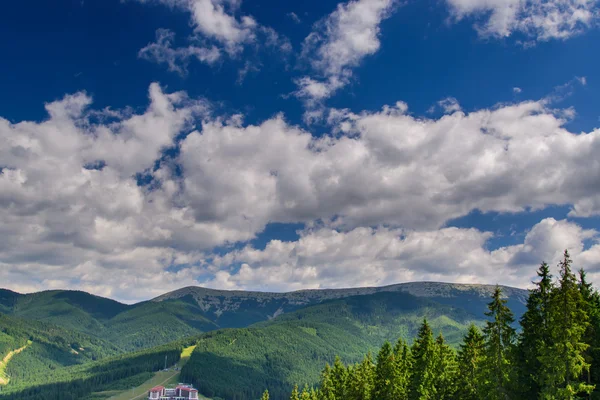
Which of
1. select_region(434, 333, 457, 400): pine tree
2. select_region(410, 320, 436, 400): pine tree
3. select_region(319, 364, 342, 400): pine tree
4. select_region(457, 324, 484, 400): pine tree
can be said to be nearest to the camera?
select_region(457, 324, 484, 400): pine tree

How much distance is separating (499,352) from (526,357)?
279cm

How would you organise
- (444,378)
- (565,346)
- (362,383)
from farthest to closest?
(362,383)
(444,378)
(565,346)

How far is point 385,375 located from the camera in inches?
2763

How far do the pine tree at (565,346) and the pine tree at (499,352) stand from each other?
5042mm

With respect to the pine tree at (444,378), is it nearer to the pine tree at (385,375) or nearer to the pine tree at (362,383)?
the pine tree at (385,375)

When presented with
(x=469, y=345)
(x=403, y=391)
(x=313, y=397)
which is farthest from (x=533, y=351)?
(x=313, y=397)

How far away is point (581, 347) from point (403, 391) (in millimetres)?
28914

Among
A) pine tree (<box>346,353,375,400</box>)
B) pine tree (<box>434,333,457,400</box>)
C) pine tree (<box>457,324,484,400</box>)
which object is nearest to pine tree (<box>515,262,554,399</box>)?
pine tree (<box>457,324,484,400</box>)

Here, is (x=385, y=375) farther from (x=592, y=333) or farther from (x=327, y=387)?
(x=592, y=333)

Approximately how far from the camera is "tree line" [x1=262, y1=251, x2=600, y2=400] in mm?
44219

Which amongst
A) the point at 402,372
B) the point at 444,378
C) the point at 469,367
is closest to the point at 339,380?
the point at 402,372

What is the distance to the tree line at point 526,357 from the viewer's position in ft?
145

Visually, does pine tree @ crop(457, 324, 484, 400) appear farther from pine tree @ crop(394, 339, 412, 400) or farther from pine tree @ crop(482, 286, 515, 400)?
pine tree @ crop(482, 286, 515, 400)

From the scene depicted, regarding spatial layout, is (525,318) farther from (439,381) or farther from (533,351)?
(439,381)
